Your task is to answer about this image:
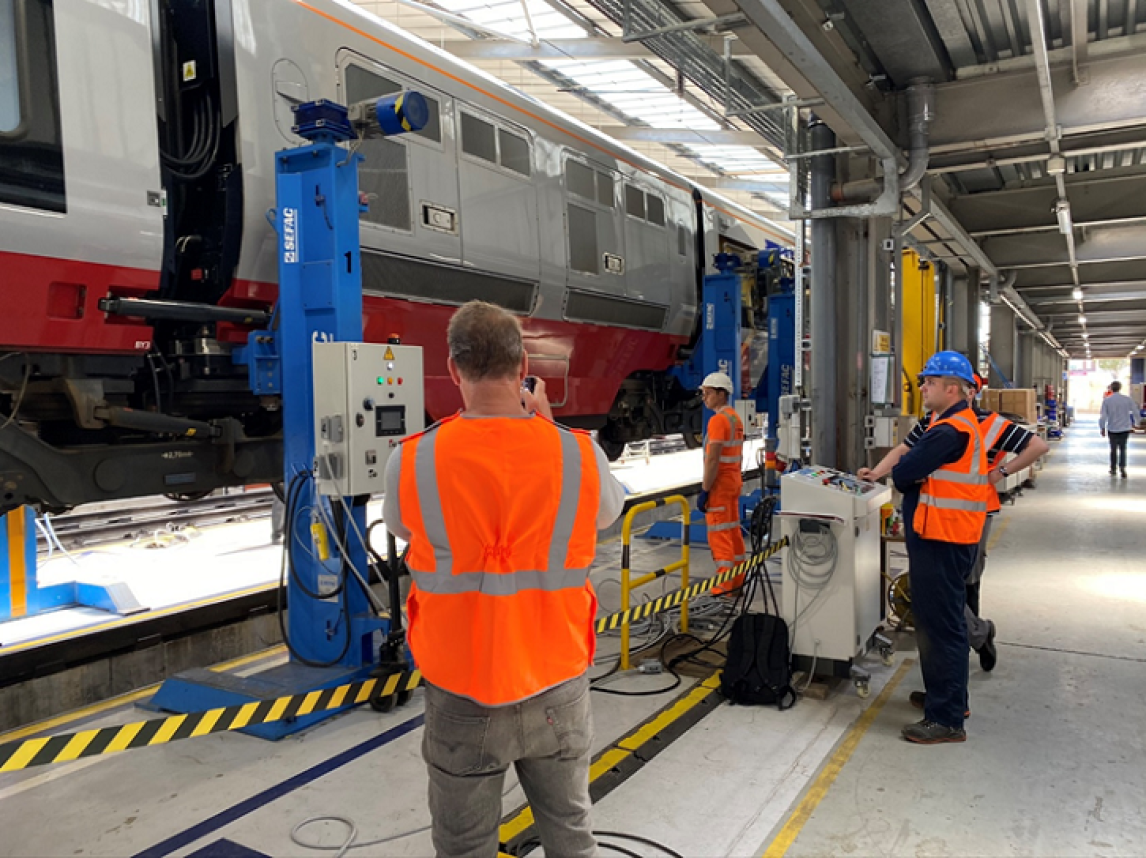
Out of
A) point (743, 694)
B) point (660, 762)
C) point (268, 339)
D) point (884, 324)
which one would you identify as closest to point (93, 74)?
point (268, 339)

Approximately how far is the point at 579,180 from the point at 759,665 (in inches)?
181

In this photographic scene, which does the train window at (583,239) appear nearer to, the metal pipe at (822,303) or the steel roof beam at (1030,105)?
the metal pipe at (822,303)

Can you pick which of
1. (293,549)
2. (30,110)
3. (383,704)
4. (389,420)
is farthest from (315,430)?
(30,110)

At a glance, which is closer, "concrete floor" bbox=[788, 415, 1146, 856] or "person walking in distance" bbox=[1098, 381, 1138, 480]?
"concrete floor" bbox=[788, 415, 1146, 856]

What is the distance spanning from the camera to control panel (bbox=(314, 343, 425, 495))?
455cm

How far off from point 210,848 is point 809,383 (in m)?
5.64

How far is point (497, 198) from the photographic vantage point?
653 centimetres

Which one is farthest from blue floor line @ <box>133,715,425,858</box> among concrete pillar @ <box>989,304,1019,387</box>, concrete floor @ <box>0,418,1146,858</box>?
concrete pillar @ <box>989,304,1019,387</box>

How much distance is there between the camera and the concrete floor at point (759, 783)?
3436 mm

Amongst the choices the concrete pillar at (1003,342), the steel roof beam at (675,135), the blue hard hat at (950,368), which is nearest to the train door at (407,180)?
the blue hard hat at (950,368)

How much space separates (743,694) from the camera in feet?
16.0

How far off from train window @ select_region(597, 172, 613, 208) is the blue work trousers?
187 inches

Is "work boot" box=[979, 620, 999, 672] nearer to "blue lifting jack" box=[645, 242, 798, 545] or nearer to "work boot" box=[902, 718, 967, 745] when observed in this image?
→ "work boot" box=[902, 718, 967, 745]

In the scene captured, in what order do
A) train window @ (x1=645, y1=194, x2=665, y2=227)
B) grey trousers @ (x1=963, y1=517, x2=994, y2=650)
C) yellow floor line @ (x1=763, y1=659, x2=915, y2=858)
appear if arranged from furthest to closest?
train window @ (x1=645, y1=194, x2=665, y2=227) → grey trousers @ (x1=963, y1=517, x2=994, y2=650) → yellow floor line @ (x1=763, y1=659, x2=915, y2=858)
